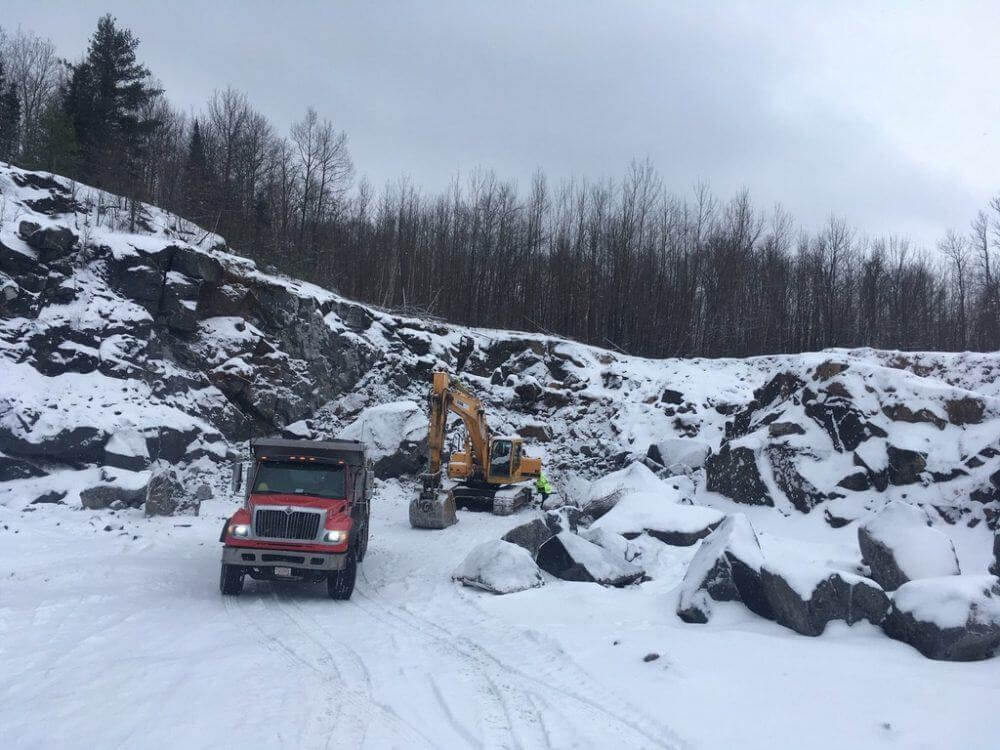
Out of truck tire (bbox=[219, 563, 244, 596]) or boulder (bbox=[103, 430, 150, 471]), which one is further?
boulder (bbox=[103, 430, 150, 471])

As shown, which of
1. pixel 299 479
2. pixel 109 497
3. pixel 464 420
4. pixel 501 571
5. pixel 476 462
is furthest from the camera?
pixel 476 462

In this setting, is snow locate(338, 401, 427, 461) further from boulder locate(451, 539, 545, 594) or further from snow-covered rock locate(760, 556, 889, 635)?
snow-covered rock locate(760, 556, 889, 635)

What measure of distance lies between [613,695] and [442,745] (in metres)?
1.98

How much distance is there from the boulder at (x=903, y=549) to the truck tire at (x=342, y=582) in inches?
312

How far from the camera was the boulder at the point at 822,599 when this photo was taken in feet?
28.8

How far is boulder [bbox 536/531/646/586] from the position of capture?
11836 mm

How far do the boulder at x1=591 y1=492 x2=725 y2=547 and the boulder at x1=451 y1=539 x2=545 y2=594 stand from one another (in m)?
3.01

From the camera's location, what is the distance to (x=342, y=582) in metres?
11.1

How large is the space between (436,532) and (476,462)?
553 cm

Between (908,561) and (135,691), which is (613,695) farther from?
(908,561)

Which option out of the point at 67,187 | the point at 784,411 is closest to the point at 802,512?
the point at 784,411

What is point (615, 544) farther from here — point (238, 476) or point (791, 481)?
point (791, 481)

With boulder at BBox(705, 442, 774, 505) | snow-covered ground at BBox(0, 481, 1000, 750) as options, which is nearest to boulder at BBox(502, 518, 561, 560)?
snow-covered ground at BBox(0, 481, 1000, 750)

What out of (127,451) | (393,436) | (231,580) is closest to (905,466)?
(231,580)
